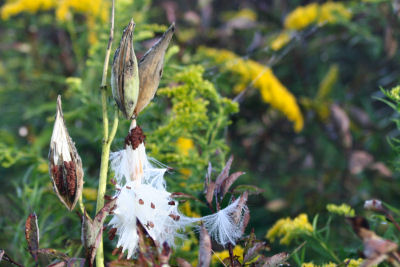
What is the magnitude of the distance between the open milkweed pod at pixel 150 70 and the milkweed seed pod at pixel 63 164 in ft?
0.25

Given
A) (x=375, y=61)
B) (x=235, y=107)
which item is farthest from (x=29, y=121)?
(x=375, y=61)

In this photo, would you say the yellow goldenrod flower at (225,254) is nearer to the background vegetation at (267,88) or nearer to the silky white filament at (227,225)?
the silky white filament at (227,225)

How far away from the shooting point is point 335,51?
161 centimetres

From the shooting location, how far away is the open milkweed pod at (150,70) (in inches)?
16.4

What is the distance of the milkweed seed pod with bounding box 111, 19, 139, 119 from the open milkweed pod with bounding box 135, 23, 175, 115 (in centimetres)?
1

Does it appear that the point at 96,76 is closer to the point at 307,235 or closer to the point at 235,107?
the point at 235,107

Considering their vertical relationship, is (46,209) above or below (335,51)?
below

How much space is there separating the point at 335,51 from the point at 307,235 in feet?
3.84

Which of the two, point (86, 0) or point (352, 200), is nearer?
point (352, 200)

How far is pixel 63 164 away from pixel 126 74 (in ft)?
0.34

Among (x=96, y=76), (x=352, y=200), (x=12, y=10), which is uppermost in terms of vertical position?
(x=12, y=10)

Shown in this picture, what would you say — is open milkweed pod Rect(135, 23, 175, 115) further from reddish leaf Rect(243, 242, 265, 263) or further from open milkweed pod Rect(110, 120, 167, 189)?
reddish leaf Rect(243, 242, 265, 263)

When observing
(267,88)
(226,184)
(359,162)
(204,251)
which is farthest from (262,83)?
(204,251)

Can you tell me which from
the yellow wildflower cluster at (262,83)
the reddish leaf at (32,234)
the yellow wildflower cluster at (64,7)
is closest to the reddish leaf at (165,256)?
the reddish leaf at (32,234)
